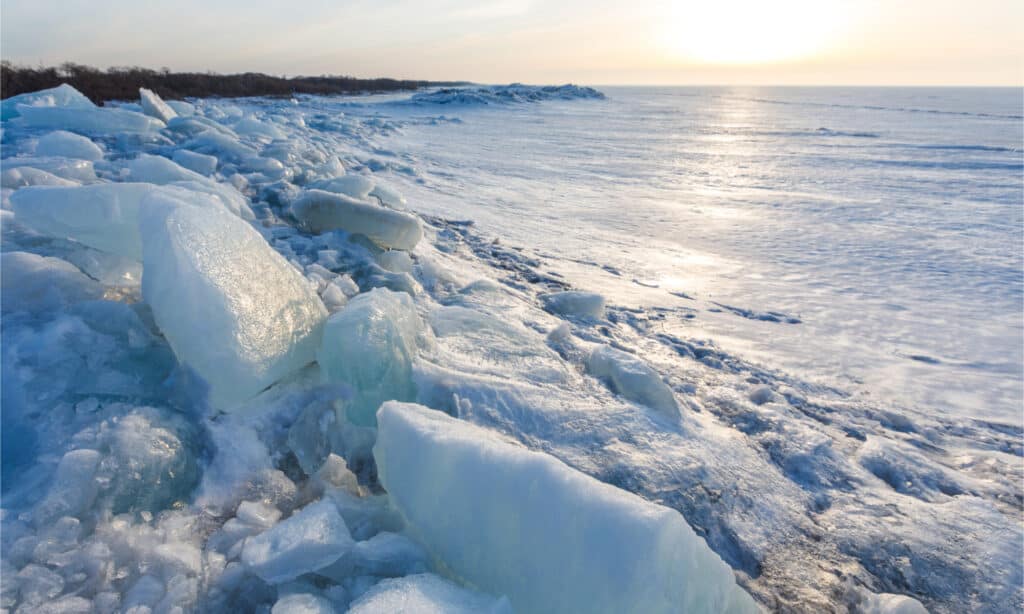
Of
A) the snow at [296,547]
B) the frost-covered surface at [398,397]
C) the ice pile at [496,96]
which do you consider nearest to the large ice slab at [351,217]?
the frost-covered surface at [398,397]

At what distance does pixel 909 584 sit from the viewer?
1434 mm

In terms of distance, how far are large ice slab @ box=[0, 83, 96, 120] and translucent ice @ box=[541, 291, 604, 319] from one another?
4.96 meters

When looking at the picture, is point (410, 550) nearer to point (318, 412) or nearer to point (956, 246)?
point (318, 412)

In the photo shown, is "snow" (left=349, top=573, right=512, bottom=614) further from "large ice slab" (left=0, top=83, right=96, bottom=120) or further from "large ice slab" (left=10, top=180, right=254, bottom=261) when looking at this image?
"large ice slab" (left=0, top=83, right=96, bottom=120)

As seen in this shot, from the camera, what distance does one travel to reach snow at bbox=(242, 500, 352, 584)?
1019mm

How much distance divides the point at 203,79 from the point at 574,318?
23.6m

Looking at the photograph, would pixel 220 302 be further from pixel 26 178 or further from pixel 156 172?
pixel 26 178

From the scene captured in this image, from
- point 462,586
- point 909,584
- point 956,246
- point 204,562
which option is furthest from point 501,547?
point 956,246

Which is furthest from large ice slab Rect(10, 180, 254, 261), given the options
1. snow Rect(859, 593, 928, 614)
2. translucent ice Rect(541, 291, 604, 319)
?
snow Rect(859, 593, 928, 614)

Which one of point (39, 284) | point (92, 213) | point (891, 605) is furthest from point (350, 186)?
point (891, 605)

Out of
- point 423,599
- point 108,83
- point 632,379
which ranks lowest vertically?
point 632,379

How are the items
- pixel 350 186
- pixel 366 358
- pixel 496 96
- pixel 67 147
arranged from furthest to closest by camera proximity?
1. pixel 496 96
2. pixel 350 186
3. pixel 67 147
4. pixel 366 358

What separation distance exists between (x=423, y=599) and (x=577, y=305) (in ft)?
6.97

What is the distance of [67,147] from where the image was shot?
10.6ft
